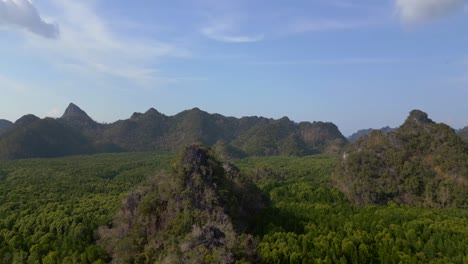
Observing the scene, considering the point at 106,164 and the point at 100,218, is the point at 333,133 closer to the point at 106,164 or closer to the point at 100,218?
the point at 106,164

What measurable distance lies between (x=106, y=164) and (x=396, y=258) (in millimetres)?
71658

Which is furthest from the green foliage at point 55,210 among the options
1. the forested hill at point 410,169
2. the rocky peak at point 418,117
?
the rocky peak at point 418,117

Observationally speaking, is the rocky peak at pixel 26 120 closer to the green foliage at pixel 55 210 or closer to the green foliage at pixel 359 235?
the green foliage at pixel 55 210

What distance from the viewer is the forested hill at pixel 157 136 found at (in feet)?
438

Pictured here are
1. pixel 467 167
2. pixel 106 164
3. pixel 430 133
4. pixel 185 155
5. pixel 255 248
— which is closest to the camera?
pixel 255 248

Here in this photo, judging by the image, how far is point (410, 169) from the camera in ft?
205

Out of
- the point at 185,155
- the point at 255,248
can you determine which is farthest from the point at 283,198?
the point at 255,248

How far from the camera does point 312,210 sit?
45.1 meters

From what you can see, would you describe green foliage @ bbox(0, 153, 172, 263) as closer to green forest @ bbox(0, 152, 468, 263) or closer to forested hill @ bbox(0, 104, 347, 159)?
green forest @ bbox(0, 152, 468, 263)

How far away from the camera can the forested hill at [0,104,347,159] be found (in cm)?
13338

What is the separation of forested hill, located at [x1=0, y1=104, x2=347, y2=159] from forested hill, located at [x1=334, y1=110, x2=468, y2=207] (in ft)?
206

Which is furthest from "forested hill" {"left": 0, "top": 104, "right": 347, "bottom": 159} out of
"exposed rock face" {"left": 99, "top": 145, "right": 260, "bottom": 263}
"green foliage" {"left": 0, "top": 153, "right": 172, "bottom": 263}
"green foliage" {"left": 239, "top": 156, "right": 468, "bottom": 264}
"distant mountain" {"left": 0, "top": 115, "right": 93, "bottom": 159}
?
"exposed rock face" {"left": 99, "top": 145, "right": 260, "bottom": 263}

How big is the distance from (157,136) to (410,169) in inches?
5203

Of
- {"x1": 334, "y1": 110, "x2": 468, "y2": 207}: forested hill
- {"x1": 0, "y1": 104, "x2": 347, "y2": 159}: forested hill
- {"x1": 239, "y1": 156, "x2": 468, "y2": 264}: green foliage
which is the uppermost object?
{"x1": 0, "y1": 104, "x2": 347, "y2": 159}: forested hill
